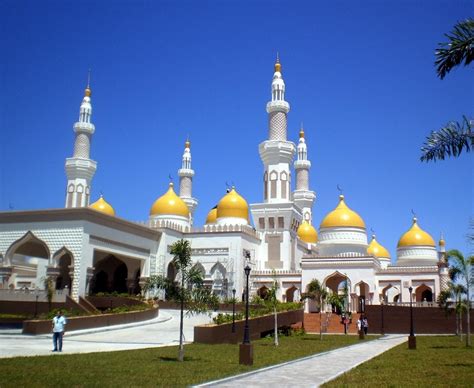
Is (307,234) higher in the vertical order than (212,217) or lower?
lower

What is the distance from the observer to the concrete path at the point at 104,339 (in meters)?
17.8

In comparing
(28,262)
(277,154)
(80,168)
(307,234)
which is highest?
(277,154)

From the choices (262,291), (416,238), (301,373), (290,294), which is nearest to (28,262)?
(262,291)

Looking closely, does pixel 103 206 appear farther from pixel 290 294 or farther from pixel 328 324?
pixel 328 324

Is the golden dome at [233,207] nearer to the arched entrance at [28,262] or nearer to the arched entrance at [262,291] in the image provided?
the arched entrance at [262,291]

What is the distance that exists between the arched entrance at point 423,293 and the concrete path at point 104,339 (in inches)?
964

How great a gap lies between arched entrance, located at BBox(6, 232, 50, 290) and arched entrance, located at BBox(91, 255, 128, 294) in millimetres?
4377

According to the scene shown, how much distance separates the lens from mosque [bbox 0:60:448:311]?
36.4 metres

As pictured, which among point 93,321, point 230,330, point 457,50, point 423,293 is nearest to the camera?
point 457,50

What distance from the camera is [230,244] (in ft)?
150

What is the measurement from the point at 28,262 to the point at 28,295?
2313 centimetres

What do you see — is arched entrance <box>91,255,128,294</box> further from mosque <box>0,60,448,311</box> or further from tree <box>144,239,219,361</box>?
tree <box>144,239,219,361</box>

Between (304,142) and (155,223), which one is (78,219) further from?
(304,142)

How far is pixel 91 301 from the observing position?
3591 cm
